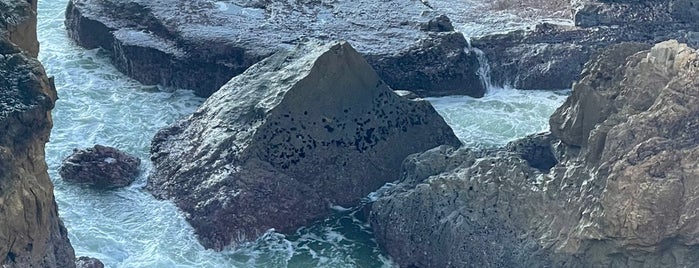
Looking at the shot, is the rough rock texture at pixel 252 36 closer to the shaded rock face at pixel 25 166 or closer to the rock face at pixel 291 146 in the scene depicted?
the rock face at pixel 291 146

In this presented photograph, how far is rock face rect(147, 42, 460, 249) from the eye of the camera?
2291 centimetres

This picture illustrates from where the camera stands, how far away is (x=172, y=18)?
3000 cm

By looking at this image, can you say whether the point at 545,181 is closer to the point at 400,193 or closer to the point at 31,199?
the point at 400,193

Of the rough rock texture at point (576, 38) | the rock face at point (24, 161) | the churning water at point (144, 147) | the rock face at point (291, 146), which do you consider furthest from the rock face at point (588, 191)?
the rough rock texture at point (576, 38)

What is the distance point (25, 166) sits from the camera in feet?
62.1

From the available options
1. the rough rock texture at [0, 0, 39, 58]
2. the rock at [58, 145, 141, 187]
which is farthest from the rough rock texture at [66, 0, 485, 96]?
the rough rock texture at [0, 0, 39, 58]

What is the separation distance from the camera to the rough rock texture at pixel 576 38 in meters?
29.0

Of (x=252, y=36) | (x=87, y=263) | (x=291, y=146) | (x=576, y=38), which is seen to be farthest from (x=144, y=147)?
(x=576, y=38)

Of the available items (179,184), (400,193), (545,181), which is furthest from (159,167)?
(545,181)

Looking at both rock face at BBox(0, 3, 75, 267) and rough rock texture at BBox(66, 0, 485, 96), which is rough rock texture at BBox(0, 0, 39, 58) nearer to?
rock face at BBox(0, 3, 75, 267)

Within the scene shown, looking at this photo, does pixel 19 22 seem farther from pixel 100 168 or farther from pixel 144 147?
pixel 144 147

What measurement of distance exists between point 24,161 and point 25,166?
8cm

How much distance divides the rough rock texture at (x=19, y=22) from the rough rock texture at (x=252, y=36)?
824 cm

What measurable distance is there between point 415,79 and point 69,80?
302 inches
